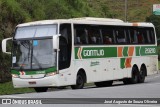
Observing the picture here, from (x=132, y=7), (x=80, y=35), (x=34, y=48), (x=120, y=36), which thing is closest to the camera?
(x=34, y=48)

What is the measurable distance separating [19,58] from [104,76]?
5089mm

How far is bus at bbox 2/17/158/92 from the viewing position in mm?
22031

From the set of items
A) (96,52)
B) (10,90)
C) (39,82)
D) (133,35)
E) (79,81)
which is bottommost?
(10,90)

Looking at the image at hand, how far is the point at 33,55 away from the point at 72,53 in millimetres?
1847

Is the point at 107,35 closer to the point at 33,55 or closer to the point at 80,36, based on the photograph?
the point at 80,36

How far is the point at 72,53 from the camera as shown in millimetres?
22953

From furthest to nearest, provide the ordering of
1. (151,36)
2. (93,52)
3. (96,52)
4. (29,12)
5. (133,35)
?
(29,12), (151,36), (133,35), (96,52), (93,52)

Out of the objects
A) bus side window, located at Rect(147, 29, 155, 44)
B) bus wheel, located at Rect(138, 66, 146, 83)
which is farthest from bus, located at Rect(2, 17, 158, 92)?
bus side window, located at Rect(147, 29, 155, 44)

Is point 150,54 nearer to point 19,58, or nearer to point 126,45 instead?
point 126,45

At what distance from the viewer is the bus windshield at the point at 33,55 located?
21984 mm

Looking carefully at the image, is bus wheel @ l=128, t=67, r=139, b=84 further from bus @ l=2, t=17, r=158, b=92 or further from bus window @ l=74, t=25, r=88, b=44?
bus window @ l=74, t=25, r=88, b=44

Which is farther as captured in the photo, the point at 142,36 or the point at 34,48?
the point at 142,36

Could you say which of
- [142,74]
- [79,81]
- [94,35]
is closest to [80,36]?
[94,35]

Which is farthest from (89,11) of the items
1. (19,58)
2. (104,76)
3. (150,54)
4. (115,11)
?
(115,11)
